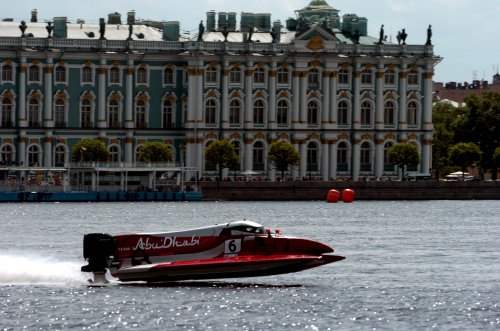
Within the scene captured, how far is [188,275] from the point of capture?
5647cm

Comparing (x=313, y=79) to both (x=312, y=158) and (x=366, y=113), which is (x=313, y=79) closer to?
(x=366, y=113)

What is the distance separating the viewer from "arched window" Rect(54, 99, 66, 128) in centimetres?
14575

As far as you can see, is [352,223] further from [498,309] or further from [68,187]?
[498,309]

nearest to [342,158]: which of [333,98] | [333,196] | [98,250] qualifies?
[333,98]

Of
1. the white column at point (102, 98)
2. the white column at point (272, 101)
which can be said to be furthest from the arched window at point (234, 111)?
the white column at point (102, 98)

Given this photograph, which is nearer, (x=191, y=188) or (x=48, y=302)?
(x=48, y=302)

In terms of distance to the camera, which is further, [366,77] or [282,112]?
[366,77]

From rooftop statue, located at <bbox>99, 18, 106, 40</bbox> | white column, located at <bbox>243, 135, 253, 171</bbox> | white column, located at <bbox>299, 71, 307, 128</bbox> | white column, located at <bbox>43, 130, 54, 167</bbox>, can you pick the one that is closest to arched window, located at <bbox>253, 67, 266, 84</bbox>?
white column, located at <bbox>299, 71, 307, 128</bbox>

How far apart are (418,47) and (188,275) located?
98.7 m

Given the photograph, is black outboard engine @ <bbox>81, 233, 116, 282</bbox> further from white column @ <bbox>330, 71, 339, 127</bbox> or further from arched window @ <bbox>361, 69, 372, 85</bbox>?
arched window @ <bbox>361, 69, 372, 85</bbox>

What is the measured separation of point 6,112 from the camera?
145125 millimetres

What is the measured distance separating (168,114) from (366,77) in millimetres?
16223

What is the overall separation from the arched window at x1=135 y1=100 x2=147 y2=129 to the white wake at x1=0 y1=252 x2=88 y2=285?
286ft

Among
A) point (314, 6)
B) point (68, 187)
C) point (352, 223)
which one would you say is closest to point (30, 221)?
point (352, 223)
